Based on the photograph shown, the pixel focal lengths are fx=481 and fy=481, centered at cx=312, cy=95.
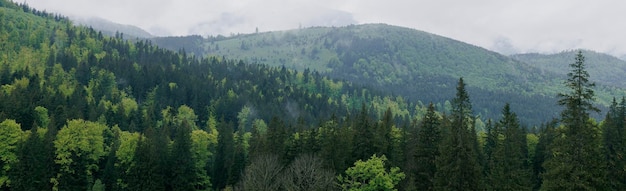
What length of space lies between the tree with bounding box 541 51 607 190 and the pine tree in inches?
752

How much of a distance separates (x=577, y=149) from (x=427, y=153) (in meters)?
22.2

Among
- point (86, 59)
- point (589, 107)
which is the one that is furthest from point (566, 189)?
point (86, 59)

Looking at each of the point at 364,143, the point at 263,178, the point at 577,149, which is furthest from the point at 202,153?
the point at 577,149

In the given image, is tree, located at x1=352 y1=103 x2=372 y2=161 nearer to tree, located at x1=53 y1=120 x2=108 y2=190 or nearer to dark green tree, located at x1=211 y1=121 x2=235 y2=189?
dark green tree, located at x1=211 y1=121 x2=235 y2=189

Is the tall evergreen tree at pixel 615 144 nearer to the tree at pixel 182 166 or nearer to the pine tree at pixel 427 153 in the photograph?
the pine tree at pixel 427 153

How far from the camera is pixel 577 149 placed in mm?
36906

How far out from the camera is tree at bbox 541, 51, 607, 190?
3644cm

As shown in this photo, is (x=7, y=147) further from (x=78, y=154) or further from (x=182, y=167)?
(x=182, y=167)

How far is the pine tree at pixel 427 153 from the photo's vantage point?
56719mm

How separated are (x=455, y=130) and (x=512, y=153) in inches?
476

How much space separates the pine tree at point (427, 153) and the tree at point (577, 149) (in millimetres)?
19099

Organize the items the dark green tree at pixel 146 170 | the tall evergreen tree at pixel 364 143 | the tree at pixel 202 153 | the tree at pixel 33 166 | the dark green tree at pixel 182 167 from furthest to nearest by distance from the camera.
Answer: the tree at pixel 202 153 → the dark green tree at pixel 182 167 → the dark green tree at pixel 146 170 → the tree at pixel 33 166 → the tall evergreen tree at pixel 364 143

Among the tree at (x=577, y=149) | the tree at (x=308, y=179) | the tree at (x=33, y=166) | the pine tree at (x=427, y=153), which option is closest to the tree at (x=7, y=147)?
the tree at (x=33, y=166)

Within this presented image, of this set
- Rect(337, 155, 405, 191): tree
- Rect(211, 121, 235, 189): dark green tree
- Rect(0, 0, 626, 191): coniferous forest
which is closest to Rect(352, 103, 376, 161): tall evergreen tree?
Rect(0, 0, 626, 191): coniferous forest
